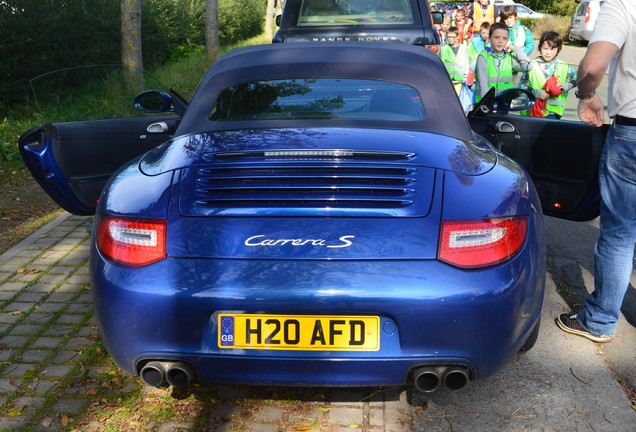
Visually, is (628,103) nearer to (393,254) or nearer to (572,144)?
(572,144)

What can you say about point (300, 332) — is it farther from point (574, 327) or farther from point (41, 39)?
point (41, 39)

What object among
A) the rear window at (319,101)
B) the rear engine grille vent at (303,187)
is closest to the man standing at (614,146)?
the rear window at (319,101)

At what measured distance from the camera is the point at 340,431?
324 cm

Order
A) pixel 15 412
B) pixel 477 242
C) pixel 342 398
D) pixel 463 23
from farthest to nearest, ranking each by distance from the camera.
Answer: pixel 463 23
pixel 342 398
pixel 15 412
pixel 477 242

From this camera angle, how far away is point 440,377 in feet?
9.66

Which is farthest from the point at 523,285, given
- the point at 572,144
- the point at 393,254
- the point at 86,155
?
the point at 86,155

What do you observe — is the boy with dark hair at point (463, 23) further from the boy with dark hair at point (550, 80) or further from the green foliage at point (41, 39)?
the boy with dark hair at point (550, 80)

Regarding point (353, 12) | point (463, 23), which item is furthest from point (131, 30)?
point (463, 23)

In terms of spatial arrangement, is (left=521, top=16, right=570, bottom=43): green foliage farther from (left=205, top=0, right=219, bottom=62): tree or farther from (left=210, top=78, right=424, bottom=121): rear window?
(left=210, top=78, right=424, bottom=121): rear window

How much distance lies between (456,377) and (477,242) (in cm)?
53

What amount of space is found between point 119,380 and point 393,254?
5.44ft

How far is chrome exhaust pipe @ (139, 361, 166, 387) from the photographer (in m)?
3.00

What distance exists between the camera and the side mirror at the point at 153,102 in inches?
196

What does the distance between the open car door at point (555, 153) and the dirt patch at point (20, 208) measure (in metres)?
3.78
